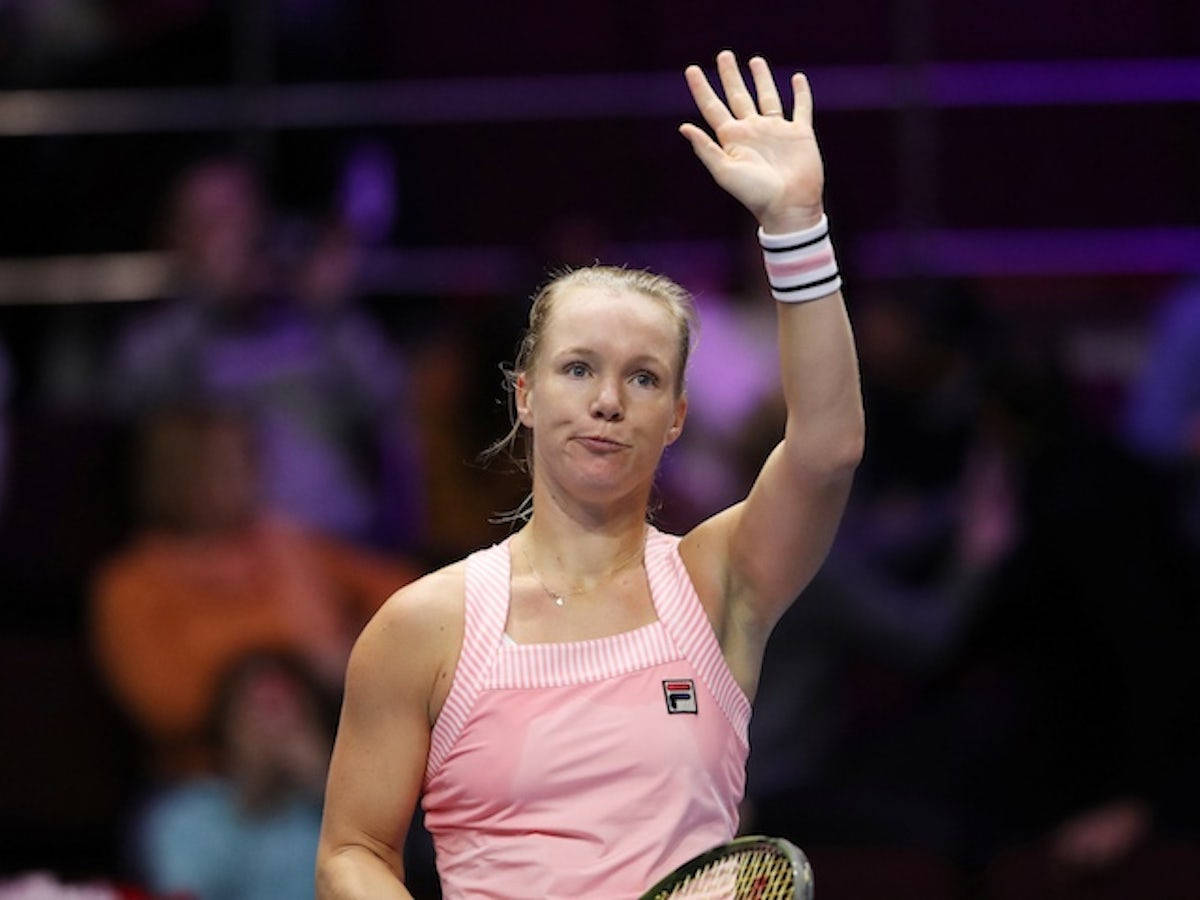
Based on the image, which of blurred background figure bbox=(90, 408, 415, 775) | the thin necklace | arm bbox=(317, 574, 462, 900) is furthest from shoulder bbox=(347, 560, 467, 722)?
blurred background figure bbox=(90, 408, 415, 775)

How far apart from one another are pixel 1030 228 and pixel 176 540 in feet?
9.38

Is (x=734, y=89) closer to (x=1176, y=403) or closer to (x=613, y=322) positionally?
(x=613, y=322)

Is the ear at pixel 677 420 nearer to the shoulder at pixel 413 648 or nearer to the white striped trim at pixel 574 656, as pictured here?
the white striped trim at pixel 574 656

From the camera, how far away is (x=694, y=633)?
2.80m

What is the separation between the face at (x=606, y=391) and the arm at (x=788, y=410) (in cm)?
17

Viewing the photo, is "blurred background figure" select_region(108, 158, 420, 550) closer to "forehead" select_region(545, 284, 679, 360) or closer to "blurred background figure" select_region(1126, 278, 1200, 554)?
"blurred background figure" select_region(1126, 278, 1200, 554)

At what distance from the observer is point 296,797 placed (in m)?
5.66

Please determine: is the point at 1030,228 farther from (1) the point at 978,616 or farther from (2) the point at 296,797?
(2) the point at 296,797

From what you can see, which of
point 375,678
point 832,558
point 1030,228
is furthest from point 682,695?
point 1030,228

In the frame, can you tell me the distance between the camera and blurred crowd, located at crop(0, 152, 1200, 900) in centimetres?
556

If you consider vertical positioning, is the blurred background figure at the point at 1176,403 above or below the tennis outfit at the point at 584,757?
above

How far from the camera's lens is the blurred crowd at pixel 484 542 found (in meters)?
5.56

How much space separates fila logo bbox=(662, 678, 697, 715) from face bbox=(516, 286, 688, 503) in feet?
0.87

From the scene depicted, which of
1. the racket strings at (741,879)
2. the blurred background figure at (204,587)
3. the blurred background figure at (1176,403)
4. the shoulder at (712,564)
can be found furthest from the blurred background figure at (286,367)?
the racket strings at (741,879)
